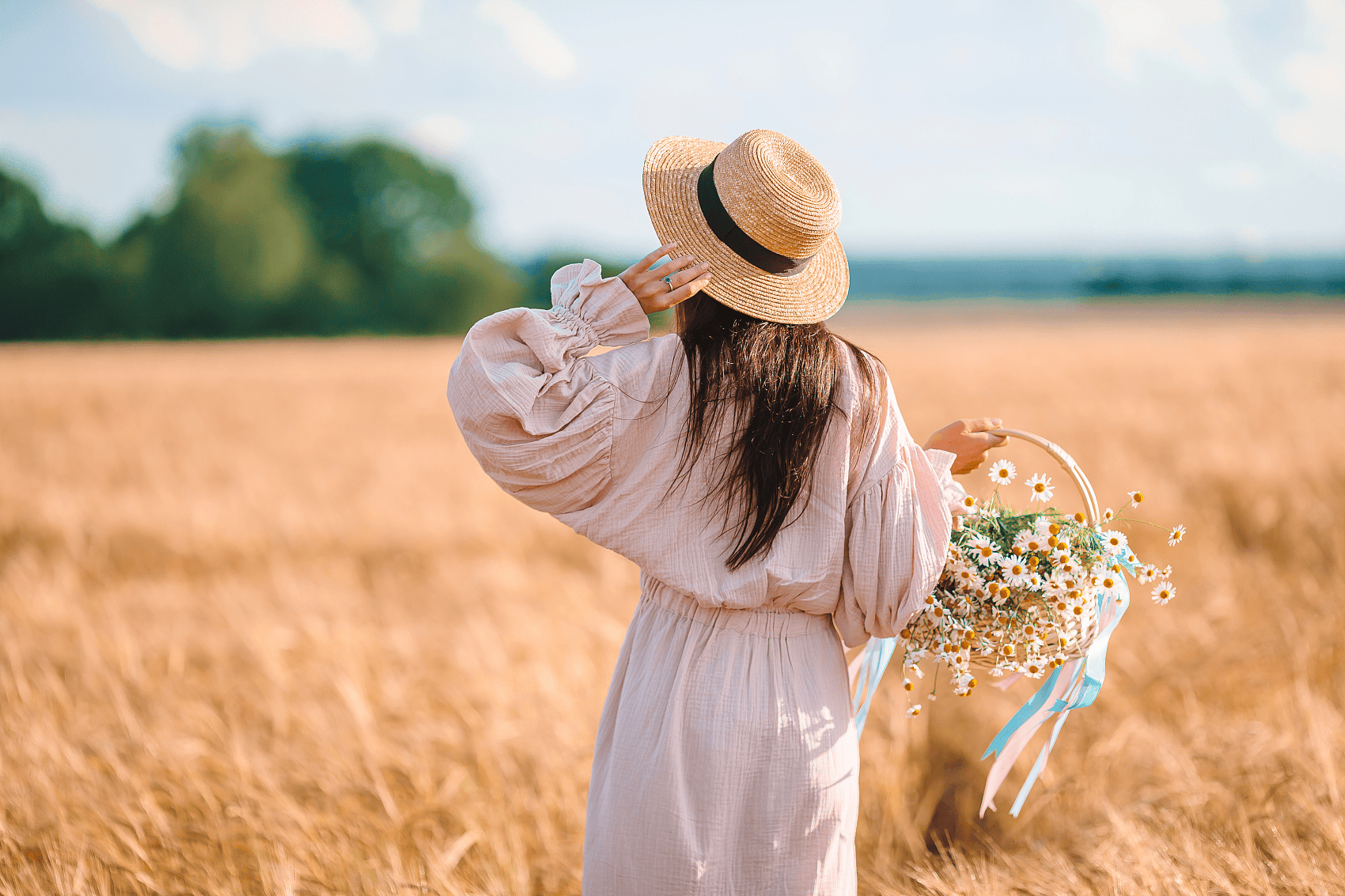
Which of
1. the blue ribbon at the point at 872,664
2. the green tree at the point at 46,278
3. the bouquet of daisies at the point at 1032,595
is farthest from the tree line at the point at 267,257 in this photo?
the bouquet of daisies at the point at 1032,595

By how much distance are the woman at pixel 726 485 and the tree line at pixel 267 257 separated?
2572cm

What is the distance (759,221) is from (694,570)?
0.60 metres

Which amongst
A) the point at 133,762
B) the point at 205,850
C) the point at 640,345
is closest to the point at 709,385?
the point at 640,345

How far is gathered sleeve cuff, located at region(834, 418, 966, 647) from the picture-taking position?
1.47 meters

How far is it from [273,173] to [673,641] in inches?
1571

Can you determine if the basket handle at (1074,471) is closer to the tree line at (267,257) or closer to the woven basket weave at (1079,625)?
the woven basket weave at (1079,625)

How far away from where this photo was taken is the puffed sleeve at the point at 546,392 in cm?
141

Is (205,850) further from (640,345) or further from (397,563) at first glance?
(397,563)

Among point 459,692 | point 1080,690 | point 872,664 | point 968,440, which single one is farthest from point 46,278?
point 1080,690

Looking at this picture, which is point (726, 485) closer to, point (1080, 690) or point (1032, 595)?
point (1032, 595)

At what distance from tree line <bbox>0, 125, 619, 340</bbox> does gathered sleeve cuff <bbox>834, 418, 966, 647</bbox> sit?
25.8m

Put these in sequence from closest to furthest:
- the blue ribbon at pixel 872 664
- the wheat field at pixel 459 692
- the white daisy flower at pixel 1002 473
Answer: the white daisy flower at pixel 1002 473
the blue ribbon at pixel 872 664
the wheat field at pixel 459 692

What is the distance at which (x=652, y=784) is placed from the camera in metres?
1.50

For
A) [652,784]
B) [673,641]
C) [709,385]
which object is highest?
[709,385]
